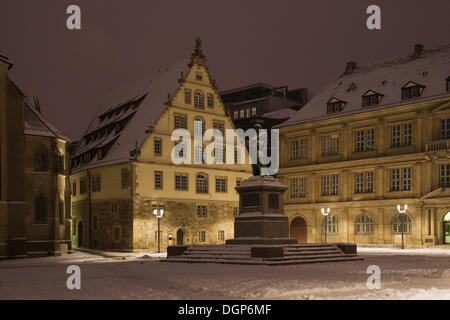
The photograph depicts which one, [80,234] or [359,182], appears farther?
[80,234]

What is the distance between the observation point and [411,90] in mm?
54312

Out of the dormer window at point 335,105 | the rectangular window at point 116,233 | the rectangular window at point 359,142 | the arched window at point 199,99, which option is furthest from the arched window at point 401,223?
the rectangular window at point 116,233

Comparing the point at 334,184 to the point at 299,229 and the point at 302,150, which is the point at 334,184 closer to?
the point at 302,150

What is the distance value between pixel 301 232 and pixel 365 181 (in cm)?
901

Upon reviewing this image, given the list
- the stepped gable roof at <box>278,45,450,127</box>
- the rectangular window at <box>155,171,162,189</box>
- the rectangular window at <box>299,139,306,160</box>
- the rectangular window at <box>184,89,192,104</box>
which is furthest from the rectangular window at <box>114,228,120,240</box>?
the stepped gable roof at <box>278,45,450,127</box>

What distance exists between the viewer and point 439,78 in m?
53.6

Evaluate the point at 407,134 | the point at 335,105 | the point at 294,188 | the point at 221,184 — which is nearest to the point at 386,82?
the point at 335,105

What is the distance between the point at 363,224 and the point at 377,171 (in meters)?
5.02

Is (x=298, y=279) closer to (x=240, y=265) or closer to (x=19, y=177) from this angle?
(x=240, y=265)

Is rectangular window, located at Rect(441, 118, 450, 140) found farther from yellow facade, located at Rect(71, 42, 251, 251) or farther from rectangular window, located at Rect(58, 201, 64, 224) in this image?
rectangular window, located at Rect(58, 201, 64, 224)

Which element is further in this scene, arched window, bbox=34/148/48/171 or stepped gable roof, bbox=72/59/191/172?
stepped gable roof, bbox=72/59/191/172

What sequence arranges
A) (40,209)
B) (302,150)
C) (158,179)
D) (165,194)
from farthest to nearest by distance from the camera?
(302,150) → (165,194) → (158,179) → (40,209)

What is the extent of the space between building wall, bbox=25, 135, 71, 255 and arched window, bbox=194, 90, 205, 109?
14.9 m

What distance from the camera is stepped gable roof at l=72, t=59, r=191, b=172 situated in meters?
52.8
